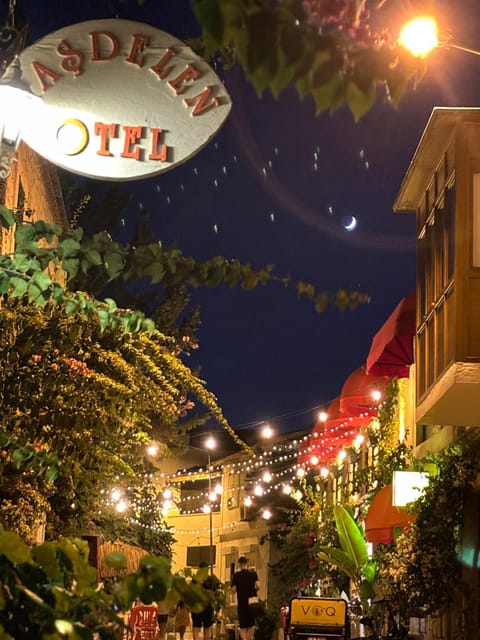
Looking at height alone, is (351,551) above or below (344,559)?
above

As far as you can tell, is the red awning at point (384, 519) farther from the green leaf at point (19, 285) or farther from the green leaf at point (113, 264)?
the green leaf at point (113, 264)

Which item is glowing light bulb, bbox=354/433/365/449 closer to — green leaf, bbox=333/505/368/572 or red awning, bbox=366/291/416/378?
green leaf, bbox=333/505/368/572

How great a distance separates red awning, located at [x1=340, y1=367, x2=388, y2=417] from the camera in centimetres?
2858

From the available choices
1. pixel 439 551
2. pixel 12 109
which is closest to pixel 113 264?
pixel 12 109

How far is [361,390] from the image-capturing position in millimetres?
28781

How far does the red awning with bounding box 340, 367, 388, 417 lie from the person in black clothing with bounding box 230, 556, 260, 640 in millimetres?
7977

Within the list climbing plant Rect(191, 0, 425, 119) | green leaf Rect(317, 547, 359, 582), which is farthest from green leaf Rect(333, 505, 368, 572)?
climbing plant Rect(191, 0, 425, 119)

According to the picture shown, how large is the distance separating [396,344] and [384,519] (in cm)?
332

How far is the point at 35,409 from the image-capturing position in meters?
9.27

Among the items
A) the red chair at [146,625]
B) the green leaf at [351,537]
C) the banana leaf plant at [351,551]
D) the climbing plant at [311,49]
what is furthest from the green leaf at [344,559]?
the climbing plant at [311,49]

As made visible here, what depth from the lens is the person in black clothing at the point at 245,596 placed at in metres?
21.6

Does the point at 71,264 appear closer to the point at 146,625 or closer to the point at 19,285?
the point at 19,285

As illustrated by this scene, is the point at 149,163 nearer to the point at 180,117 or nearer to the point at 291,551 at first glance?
the point at 180,117

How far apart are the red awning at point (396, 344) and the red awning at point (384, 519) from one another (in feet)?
8.52
